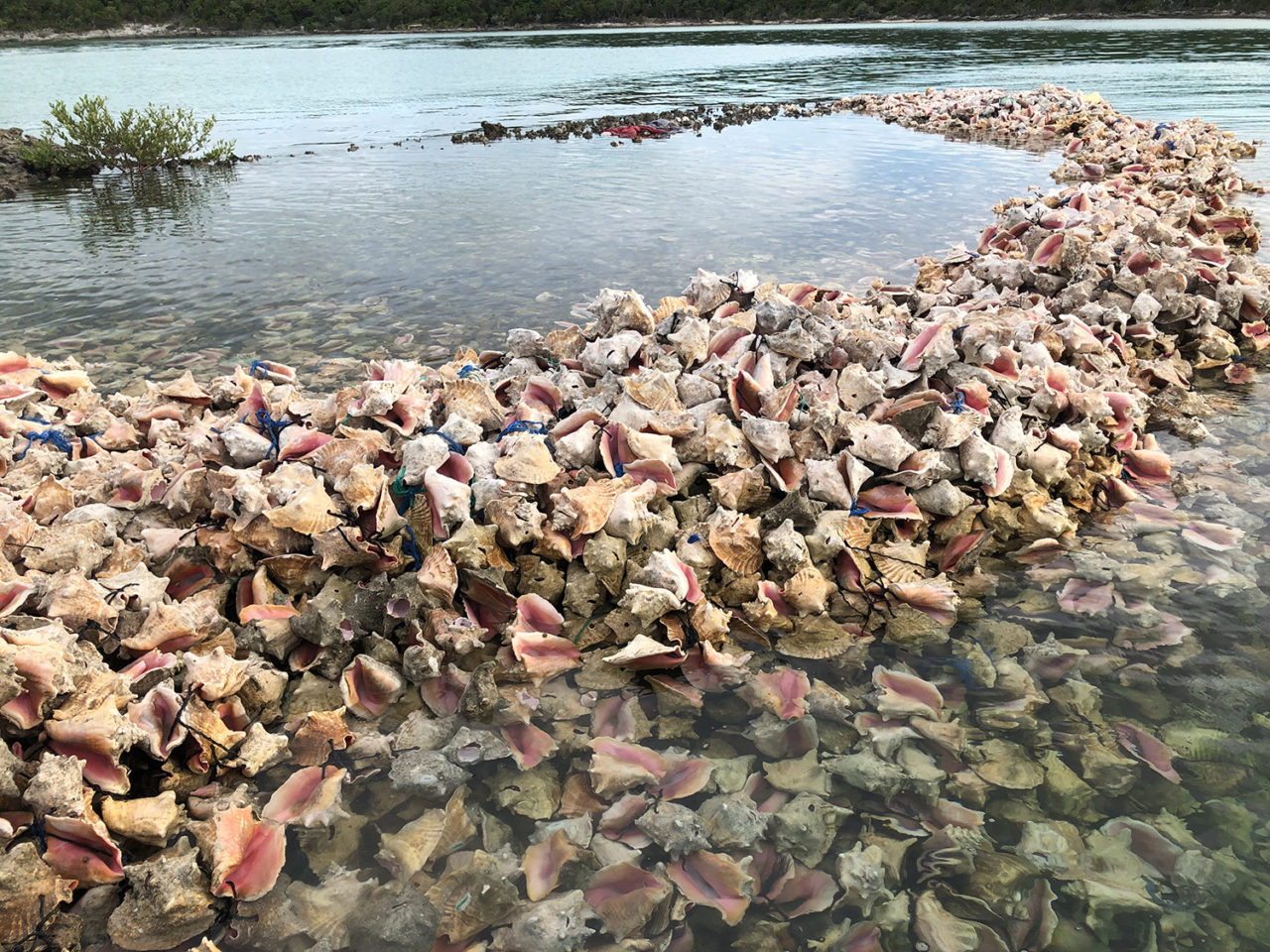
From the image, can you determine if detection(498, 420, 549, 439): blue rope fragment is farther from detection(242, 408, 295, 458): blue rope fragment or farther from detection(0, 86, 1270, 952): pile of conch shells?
detection(242, 408, 295, 458): blue rope fragment

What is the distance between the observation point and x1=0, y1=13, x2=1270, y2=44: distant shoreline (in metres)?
86.5

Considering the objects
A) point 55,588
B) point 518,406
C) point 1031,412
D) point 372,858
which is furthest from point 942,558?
point 55,588

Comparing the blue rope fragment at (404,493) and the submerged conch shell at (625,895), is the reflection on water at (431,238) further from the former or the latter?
the submerged conch shell at (625,895)

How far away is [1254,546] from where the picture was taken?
4.23m

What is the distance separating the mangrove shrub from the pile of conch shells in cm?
1596

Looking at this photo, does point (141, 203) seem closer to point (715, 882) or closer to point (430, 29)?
point (715, 882)

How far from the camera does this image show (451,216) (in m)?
13.4

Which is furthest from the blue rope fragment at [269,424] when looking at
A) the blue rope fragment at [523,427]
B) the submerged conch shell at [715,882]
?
the submerged conch shell at [715,882]

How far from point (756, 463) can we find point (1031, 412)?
6.75 feet

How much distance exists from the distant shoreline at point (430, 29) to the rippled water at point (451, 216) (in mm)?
69544

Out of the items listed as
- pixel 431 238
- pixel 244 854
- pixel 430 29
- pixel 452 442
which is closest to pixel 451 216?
pixel 431 238

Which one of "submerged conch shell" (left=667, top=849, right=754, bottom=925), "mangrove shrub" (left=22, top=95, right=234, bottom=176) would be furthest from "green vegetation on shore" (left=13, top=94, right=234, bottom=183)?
"submerged conch shell" (left=667, top=849, right=754, bottom=925)

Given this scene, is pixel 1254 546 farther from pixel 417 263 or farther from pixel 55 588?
pixel 417 263

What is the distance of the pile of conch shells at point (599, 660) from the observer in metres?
2.53
